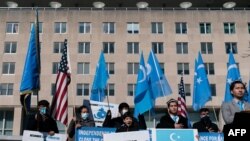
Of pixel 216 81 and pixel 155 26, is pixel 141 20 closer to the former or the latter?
pixel 155 26

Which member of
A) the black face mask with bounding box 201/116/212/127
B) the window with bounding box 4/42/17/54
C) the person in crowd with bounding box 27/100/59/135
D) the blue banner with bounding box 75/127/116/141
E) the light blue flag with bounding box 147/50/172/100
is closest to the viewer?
the blue banner with bounding box 75/127/116/141

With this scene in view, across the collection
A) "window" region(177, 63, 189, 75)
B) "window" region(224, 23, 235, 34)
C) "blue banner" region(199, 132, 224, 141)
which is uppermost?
"window" region(224, 23, 235, 34)

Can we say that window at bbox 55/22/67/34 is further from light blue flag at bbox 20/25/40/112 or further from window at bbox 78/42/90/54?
light blue flag at bbox 20/25/40/112

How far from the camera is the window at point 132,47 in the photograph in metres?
46.1

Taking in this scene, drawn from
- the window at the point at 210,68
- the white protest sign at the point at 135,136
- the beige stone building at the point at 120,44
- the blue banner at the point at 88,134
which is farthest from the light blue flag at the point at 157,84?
the window at the point at 210,68

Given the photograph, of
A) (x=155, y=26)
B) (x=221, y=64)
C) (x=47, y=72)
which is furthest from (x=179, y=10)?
(x=47, y=72)

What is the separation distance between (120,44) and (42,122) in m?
37.2

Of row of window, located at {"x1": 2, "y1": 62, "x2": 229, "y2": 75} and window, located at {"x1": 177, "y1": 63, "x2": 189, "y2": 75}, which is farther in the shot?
window, located at {"x1": 177, "y1": 63, "x2": 189, "y2": 75}

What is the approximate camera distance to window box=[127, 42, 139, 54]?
46094 millimetres

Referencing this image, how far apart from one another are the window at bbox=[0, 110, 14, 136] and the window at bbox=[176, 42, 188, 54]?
714 inches

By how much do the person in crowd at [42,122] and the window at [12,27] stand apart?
1521 inches

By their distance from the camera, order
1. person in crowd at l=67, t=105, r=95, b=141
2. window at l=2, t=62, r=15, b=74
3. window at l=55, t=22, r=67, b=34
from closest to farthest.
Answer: person in crowd at l=67, t=105, r=95, b=141
window at l=2, t=62, r=15, b=74
window at l=55, t=22, r=67, b=34

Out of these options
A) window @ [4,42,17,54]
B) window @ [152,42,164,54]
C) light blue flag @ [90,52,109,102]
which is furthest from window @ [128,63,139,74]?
light blue flag @ [90,52,109,102]

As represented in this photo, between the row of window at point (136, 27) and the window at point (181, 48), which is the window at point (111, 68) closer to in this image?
the row of window at point (136, 27)
